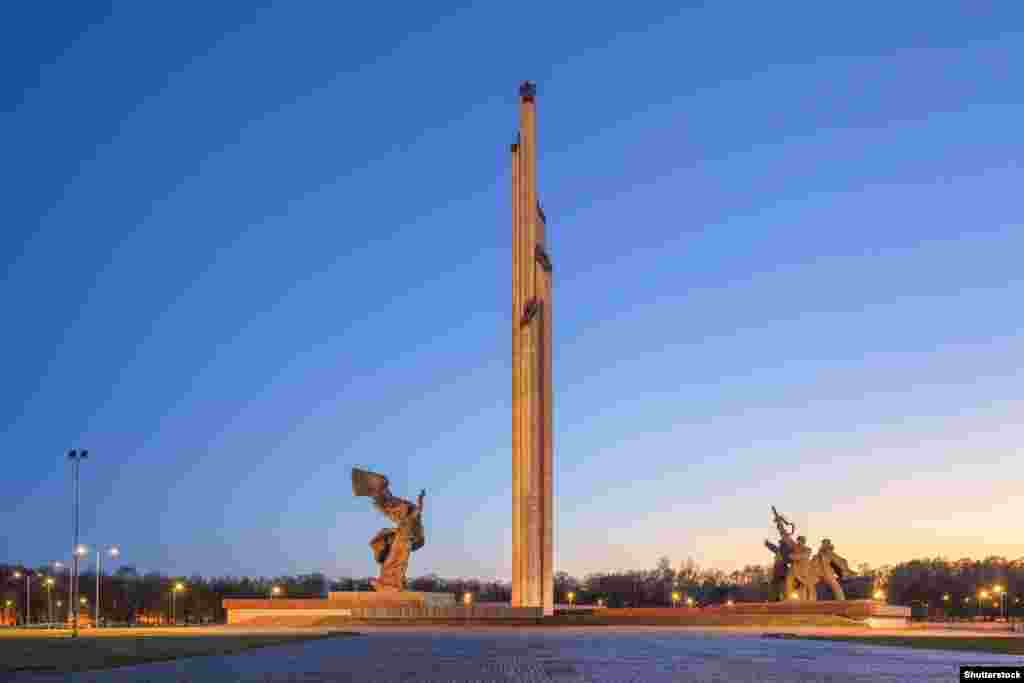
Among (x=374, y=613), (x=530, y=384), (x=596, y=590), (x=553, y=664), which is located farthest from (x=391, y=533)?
(x=596, y=590)

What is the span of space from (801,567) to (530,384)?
12931 mm

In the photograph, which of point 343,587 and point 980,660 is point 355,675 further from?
point 343,587

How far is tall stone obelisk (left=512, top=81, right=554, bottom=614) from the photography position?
152 ft

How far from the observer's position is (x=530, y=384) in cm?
4772

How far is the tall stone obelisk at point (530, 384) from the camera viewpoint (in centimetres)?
4644

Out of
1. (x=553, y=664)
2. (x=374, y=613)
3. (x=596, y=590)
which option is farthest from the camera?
(x=596, y=590)

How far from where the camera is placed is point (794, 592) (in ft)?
140

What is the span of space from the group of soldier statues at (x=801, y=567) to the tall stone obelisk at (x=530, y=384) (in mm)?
9312

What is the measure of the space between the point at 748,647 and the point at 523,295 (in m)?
28.1

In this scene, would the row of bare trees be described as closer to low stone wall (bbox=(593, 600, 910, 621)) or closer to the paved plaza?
low stone wall (bbox=(593, 600, 910, 621))

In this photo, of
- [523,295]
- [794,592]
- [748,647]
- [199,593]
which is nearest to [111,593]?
[199,593]

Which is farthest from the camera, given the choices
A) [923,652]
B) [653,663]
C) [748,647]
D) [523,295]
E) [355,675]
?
[523,295]

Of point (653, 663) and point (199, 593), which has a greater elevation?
point (653, 663)

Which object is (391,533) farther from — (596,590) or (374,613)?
(596,590)
